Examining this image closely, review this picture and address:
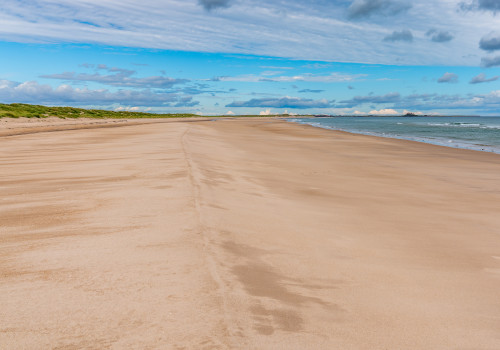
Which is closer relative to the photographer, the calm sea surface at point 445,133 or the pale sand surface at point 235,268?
the pale sand surface at point 235,268

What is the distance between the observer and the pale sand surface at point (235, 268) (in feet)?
8.47

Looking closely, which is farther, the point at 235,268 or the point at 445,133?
the point at 445,133

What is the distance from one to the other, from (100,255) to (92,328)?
1.27m

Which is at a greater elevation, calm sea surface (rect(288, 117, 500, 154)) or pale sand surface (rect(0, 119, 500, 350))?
calm sea surface (rect(288, 117, 500, 154))

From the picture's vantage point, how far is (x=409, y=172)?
12.2 meters

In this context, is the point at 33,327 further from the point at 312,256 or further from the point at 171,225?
the point at 312,256

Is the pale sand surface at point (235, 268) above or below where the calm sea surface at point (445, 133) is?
below

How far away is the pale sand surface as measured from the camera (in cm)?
258

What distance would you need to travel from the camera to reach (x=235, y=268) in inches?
136

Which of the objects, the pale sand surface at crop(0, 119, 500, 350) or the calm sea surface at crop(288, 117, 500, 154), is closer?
the pale sand surface at crop(0, 119, 500, 350)

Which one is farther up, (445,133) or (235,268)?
(445,133)

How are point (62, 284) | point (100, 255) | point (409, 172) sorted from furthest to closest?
point (409, 172) < point (100, 255) < point (62, 284)

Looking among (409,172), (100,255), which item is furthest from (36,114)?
(100,255)

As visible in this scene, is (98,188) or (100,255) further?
(98,188)
